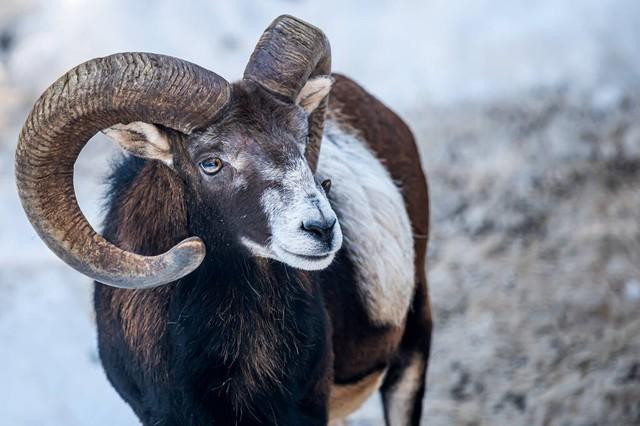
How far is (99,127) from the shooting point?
561 cm

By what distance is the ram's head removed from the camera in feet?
17.8

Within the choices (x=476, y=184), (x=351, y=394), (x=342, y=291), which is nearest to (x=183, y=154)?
(x=342, y=291)

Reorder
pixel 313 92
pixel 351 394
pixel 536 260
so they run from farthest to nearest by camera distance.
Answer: pixel 536 260
pixel 351 394
pixel 313 92

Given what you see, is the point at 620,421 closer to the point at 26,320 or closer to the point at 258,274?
the point at 258,274

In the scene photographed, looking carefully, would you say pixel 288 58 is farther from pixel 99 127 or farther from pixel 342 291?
pixel 342 291

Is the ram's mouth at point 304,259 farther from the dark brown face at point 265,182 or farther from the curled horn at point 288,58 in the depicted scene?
the curled horn at point 288,58

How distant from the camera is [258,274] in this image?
6.07 meters

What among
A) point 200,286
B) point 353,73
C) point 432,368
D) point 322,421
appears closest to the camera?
point 200,286

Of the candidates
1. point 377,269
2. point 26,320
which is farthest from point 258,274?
point 26,320

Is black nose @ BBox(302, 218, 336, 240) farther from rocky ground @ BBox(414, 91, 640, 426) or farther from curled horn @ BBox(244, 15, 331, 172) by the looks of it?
rocky ground @ BBox(414, 91, 640, 426)

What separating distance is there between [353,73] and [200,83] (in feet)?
28.6

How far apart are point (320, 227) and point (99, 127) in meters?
1.26

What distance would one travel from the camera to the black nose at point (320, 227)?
539 centimetres

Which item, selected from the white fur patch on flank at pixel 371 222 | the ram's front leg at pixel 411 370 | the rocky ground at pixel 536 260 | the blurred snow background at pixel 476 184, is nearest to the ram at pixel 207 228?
the white fur patch on flank at pixel 371 222
